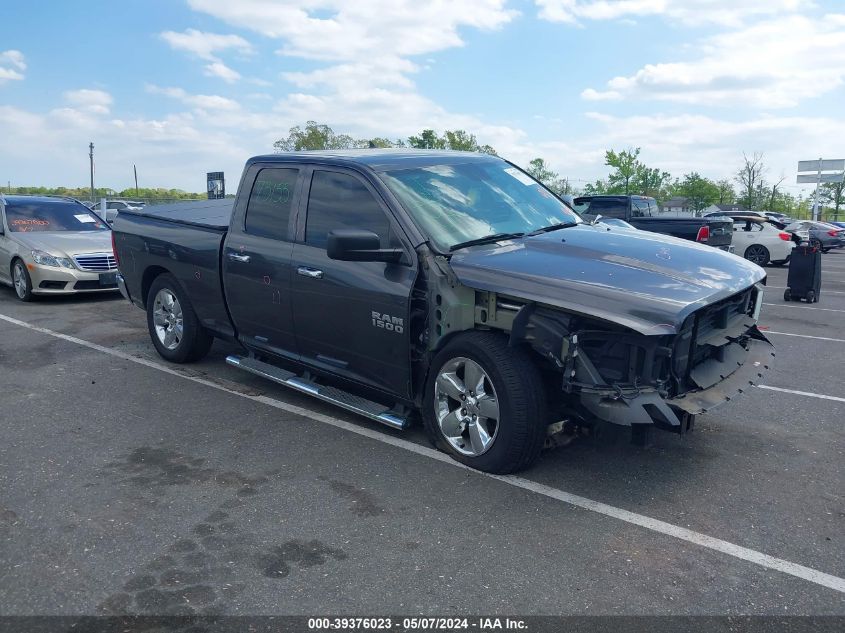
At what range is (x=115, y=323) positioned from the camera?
917cm

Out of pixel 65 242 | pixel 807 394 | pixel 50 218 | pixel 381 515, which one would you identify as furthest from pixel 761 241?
pixel 381 515

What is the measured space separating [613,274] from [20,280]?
32.6 ft

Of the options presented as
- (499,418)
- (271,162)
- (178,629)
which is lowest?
(178,629)

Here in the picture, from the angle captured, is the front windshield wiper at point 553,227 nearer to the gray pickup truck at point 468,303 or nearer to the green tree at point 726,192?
the gray pickup truck at point 468,303

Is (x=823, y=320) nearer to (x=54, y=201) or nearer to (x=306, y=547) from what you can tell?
(x=306, y=547)

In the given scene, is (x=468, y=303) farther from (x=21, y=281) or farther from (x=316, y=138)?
(x=316, y=138)

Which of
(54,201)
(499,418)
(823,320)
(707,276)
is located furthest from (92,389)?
(823,320)

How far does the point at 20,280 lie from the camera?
10938mm

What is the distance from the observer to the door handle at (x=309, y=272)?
5.03m

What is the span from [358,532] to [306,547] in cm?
28

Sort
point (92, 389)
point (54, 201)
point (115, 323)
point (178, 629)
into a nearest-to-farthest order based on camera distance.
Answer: point (178, 629), point (92, 389), point (115, 323), point (54, 201)

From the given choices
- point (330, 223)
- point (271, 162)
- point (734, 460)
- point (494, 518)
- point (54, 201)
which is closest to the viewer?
point (494, 518)

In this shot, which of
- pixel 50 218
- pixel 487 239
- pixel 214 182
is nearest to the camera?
pixel 487 239

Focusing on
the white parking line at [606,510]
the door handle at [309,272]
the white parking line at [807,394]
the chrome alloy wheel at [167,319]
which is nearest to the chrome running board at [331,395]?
the white parking line at [606,510]
